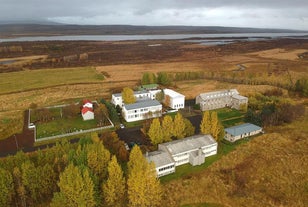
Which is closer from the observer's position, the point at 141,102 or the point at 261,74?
the point at 141,102

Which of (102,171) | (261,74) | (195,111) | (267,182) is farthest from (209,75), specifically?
(102,171)

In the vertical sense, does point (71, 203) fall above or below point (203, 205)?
above

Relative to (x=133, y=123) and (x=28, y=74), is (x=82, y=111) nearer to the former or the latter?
(x=133, y=123)

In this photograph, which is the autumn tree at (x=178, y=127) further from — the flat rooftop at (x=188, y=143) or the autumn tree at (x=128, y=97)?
the autumn tree at (x=128, y=97)

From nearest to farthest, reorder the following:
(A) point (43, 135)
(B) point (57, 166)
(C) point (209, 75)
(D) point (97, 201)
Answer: (D) point (97, 201) → (B) point (57, 166) → (A) point (43, 135) → (C) point (209, 75)

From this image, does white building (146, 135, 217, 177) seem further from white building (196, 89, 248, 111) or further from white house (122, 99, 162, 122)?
white building (196, 89, 248, 111)

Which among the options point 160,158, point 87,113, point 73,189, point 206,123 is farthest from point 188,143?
point 87,113

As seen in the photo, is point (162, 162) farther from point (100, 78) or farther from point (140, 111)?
point (100, 78)

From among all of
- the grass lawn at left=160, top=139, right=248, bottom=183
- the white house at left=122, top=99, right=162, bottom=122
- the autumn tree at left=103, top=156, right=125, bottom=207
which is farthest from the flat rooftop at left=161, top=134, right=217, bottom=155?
the white house at left=122, top=99, right=162, bottom=122
